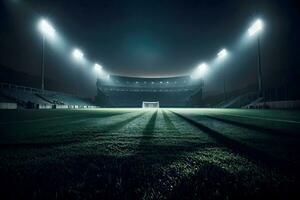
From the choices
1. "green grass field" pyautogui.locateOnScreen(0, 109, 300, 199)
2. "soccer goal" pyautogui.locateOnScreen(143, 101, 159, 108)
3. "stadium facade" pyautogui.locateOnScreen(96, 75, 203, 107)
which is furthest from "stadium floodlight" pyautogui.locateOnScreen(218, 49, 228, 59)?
"green grass field" pyautogui.locateOnScreen(0, 109, 300, 199)

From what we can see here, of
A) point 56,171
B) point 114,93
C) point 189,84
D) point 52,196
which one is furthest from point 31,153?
point 189,84

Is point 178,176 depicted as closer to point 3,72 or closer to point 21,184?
point 21,184

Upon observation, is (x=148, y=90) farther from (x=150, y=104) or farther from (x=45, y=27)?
(x=45, y=27)

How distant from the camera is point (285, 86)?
24141 millimetres

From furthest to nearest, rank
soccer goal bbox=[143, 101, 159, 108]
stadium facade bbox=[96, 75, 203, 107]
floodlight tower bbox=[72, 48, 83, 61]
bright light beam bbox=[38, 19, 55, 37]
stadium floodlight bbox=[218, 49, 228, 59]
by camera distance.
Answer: soccer goal bbox=[143, 101, 159, 108] < stadium facade bbox=[96, 75, 203, 107] < stadium floodlight bbox=[218, 49, 228, 59] < floodlight tower bbox=[72, 48, 83, 61] < bright light beam bbox=[38, 19, 55, 37]

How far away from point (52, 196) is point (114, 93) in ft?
195

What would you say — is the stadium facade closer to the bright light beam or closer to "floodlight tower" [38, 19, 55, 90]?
the bright light beam

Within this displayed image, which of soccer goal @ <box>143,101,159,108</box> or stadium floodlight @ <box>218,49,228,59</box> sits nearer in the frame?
stadium floodlight @ <box>218,49,228,59</box>

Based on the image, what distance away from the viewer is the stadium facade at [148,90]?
5666 centimetres

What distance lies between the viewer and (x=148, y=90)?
204 feet

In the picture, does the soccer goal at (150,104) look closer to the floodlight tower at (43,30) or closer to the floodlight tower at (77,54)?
the floodlight tower at (77,54)

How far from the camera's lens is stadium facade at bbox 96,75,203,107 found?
2231 inches

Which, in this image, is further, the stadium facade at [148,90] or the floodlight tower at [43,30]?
the stadium facade at [148,90]

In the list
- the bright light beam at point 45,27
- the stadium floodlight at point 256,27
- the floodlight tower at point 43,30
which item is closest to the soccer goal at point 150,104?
the bright light beam at point 45,27
